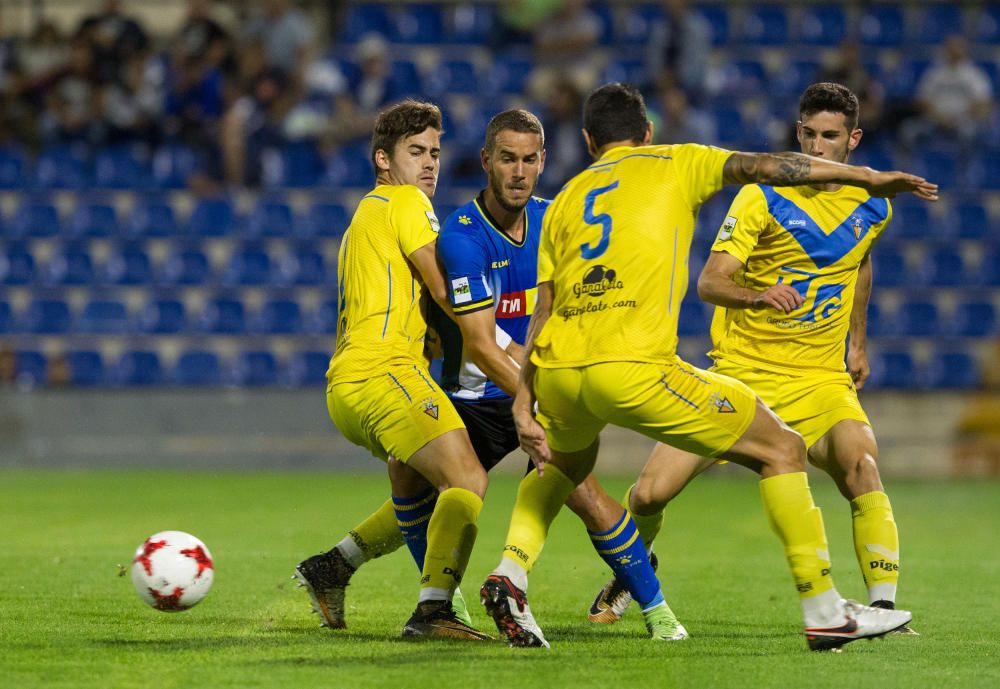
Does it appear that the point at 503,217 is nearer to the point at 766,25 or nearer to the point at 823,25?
the point at 766,25

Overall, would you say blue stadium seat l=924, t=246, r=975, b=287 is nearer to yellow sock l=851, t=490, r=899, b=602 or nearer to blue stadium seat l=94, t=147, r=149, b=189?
blue stadium seat l=94, t=147, r=149, b=189

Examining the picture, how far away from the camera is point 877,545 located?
22.2 ft

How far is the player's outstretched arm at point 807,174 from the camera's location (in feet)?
18.9

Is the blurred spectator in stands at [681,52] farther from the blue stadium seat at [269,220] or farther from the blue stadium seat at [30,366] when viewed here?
the blue stadium seat at [30,366]

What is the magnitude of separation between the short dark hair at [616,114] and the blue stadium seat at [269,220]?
13947 mm

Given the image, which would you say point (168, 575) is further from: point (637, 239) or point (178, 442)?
point (178, 442)

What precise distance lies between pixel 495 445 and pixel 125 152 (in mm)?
14760

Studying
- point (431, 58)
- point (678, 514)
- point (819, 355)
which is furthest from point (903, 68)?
point (819, 355)

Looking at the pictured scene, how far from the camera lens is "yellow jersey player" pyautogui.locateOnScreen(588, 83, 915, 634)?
Answer: 6883 mm

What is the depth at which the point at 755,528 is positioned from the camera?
12047 mm

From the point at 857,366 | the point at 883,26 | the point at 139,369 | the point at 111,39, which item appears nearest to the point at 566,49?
the point at 883,26

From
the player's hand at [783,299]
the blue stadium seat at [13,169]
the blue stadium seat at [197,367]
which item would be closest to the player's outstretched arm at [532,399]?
the player's hand at [783,299]

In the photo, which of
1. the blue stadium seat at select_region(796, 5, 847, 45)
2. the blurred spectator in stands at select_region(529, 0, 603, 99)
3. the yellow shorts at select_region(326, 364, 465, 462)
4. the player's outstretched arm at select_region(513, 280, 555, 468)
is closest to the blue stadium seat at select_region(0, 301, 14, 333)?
the blurred spectator in stands at select_region(529, 0, 603, 99)

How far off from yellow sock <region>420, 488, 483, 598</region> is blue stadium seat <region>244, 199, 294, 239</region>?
44.8ft
